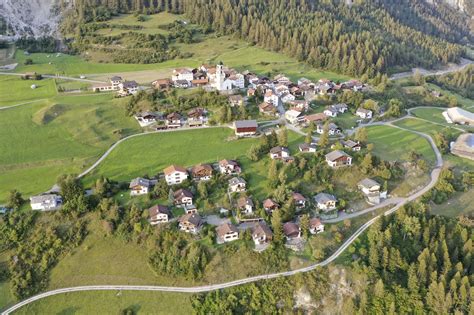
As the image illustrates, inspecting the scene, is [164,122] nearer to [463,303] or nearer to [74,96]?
[74,96]

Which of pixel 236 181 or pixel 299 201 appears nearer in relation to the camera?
pixel 299 201

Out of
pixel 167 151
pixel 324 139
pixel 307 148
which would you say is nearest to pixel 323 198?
pixel 307 148

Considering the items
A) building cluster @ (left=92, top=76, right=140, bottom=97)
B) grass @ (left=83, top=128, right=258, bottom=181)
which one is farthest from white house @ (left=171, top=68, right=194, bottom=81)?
grass @ (left=83, top=128, right=258, bottom=181)

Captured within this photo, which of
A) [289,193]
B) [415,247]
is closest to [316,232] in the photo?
[289,193]

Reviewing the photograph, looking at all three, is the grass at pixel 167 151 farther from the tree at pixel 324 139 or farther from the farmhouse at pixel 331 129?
the farmhouse at pixel 331 129

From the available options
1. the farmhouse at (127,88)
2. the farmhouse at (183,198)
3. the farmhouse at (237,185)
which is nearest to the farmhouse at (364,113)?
the farmhouse at (237,185)

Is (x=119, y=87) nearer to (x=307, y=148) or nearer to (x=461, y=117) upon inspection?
(x=307, y=148)

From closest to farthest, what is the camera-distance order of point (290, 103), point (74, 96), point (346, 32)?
point (290, 103) < point (74, 96) < point (346, 32)
